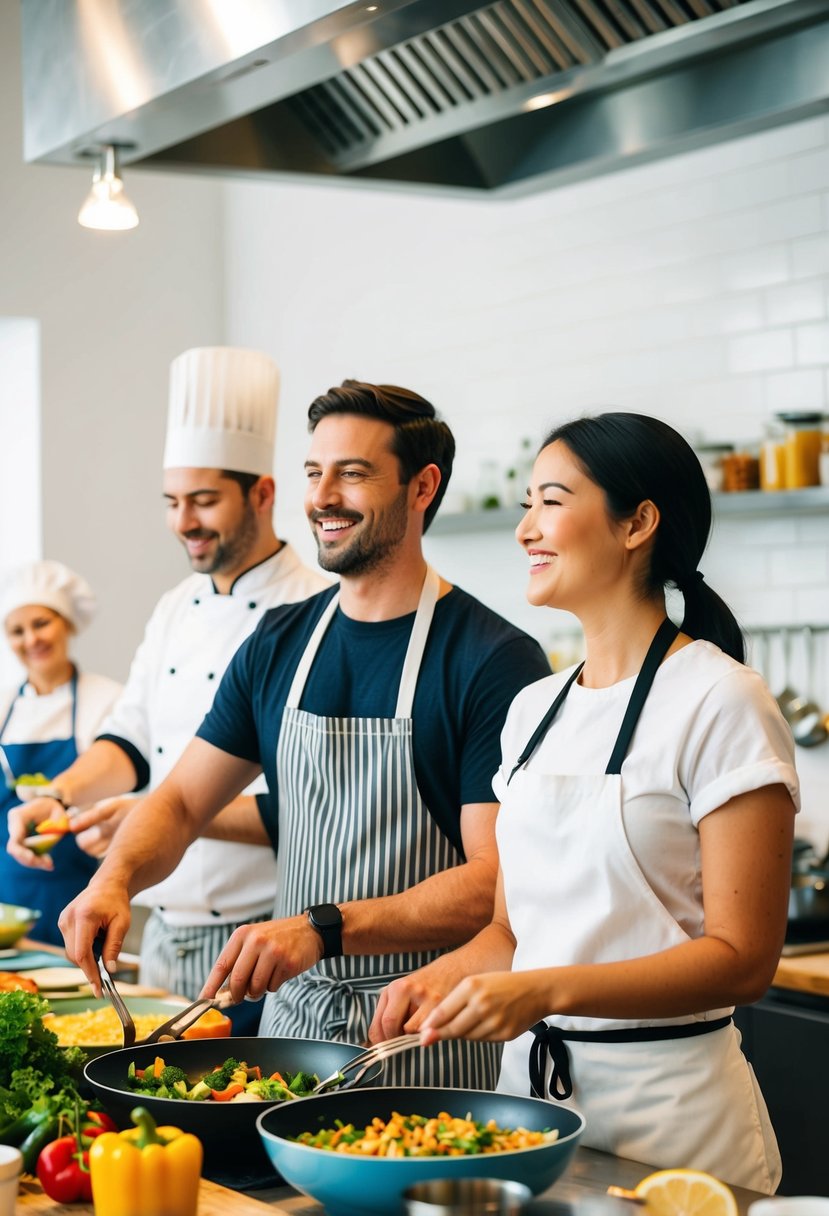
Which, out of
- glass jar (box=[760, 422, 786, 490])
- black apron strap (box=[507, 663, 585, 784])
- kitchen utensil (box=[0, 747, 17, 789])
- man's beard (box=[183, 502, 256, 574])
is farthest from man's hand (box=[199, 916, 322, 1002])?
kitchen utensil (box=[0, 747, 17, 789])

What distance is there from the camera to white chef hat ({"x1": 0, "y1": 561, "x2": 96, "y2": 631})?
4.79m

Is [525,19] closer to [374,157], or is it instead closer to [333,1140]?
[374,157]

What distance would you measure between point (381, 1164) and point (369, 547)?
1165 millimetres

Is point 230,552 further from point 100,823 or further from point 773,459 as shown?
point 773,459

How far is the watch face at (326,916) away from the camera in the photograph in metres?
2.00

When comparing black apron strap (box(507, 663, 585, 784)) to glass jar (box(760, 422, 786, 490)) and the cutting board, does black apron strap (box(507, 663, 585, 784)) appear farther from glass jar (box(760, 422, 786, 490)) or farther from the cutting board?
glass jar (box(760, 422, 786, 490))

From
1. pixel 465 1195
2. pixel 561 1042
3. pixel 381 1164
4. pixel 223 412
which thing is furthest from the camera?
pixel 223 412

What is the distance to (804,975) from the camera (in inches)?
120

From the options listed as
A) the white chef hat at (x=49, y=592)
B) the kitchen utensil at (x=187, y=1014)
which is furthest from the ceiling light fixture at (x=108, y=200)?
the white chef hat at (x=49, y=592)

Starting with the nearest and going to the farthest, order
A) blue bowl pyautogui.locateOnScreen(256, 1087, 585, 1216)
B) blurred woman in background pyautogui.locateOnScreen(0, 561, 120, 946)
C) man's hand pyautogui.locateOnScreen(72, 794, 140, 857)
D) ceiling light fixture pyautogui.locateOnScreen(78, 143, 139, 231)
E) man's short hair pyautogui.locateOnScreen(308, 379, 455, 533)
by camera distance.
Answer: blue bowl pyautogui.locateOnScreen(256, 1087, 585, 1216), man's short hair pyautogui.locateOnScreen(308, 379, 455, 533), ceiling light fixture pyautogui.locateOnScreen(78, 143, 139, 231), man's hand pyautogui.locateOnScreen(72, 794, 140, 857), blurred woman in background pyautogui.locateOnScreen(0, 561, 120, 946)

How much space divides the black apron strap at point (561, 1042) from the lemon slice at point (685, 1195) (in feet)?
1.15

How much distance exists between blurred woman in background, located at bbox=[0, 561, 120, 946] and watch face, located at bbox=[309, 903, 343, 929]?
7.69ft

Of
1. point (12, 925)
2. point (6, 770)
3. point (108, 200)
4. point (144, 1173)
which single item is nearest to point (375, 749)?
point (144, 1173)

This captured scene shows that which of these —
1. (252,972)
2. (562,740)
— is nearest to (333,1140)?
→ (252,972)
